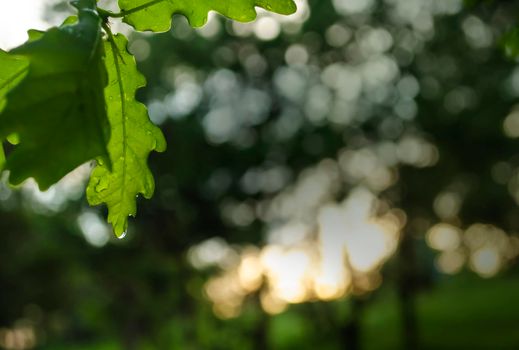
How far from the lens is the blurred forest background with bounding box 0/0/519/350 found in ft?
84.3

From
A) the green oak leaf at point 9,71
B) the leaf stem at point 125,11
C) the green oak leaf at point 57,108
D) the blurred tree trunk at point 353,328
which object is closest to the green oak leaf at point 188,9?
the leaf stem at point 125,11

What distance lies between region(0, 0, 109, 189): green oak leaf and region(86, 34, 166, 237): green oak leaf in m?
0.26

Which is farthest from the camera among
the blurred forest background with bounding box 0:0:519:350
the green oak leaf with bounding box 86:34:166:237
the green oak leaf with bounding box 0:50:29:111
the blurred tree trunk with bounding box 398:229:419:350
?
the blurred tree trunk with bounding box 398:229:419:350

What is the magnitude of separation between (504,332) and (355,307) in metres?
9.65

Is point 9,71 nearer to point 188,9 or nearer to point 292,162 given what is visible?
point 188,9

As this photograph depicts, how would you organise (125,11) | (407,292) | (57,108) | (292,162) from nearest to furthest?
1. (57,108)
2. (125,11)
3. (292,162)
4. (407,292)

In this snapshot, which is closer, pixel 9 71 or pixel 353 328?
pixel 9 71

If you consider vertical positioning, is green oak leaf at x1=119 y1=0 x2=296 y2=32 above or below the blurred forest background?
above

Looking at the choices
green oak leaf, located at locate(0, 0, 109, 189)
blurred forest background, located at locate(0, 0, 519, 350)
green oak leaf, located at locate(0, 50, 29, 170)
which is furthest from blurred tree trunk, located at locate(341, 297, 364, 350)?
green oak leaf, located at locate(0, 0, 109, 189)

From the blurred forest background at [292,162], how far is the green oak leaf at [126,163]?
74.4ft

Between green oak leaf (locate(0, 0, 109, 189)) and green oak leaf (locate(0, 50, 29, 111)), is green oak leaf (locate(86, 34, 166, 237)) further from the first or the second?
green oak leaf (locate(0, 0, 109, 189))

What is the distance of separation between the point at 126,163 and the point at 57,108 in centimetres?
33

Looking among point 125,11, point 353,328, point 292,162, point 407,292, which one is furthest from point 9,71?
point 407,292

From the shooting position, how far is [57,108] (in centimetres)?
64
